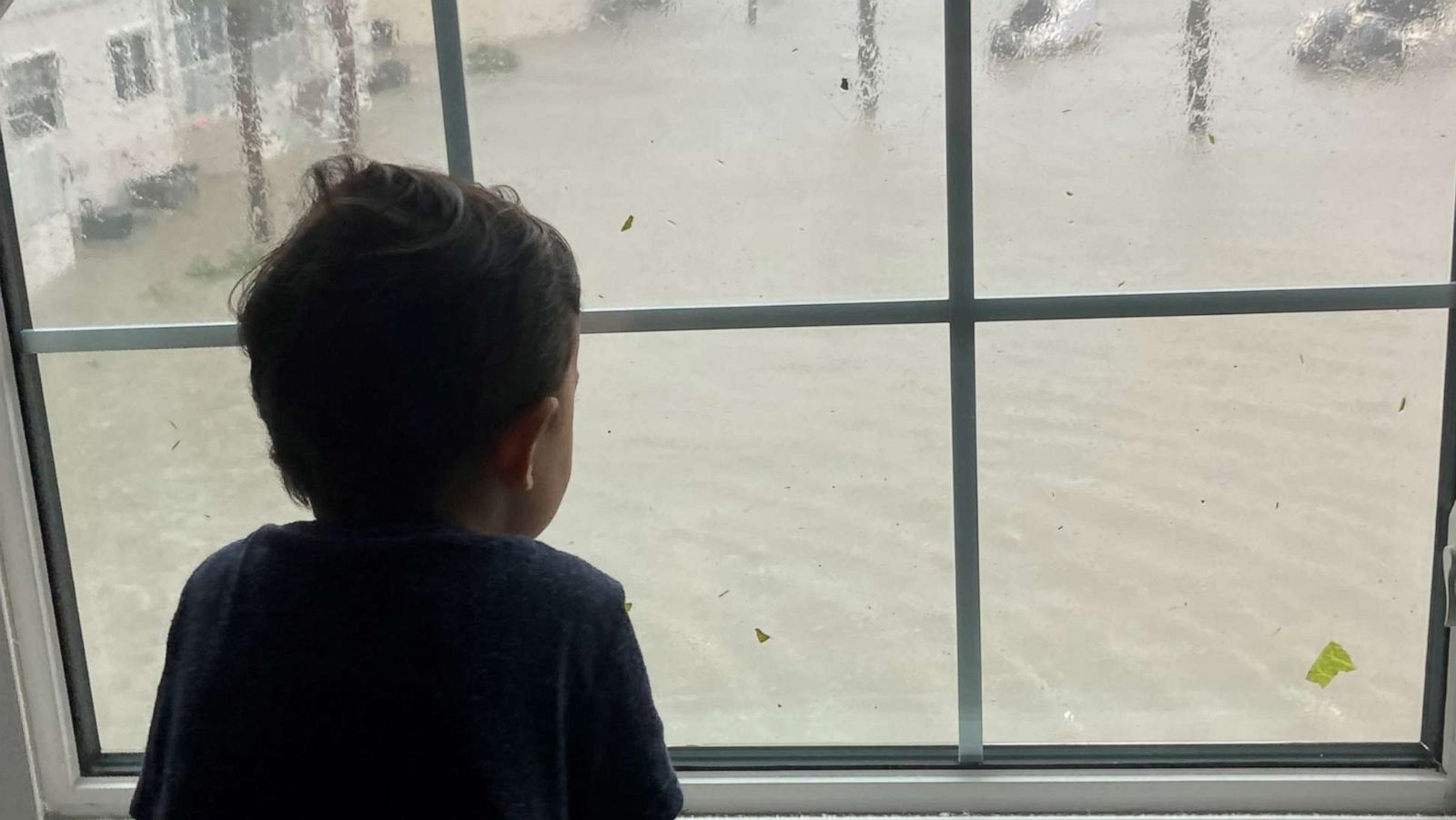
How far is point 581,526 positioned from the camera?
53.9 inches

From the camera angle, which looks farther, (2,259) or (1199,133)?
(2,259)

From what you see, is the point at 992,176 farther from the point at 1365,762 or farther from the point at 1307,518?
the point at 1365,762

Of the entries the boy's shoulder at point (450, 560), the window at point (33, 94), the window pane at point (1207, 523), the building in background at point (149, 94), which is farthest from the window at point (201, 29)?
the window pane at point (1207, 523)

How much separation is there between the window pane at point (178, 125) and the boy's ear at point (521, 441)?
1.69ft

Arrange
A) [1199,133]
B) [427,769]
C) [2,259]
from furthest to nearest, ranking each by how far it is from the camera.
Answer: [2,259] → [1199,133] → [427,769]

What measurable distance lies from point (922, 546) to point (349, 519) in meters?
0.68

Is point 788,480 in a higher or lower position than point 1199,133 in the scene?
lower

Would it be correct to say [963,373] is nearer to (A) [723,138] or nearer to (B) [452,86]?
(A) [723,138]

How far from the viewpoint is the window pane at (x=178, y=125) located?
126cm

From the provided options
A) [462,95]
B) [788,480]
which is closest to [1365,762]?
[788,480]

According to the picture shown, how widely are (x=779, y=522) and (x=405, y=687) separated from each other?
63 cm

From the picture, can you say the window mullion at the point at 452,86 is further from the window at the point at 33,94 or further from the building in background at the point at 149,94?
the window at the point at 33,94

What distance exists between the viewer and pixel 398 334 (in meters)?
0.79

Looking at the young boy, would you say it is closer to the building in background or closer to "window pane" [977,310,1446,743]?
the building in background
